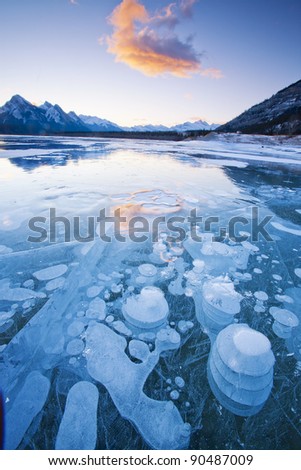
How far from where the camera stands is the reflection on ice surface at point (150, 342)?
1.10 meters

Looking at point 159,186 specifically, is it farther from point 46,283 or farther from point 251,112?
point 251,112

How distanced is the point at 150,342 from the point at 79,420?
593 mm

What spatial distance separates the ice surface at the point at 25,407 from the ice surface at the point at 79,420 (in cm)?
16

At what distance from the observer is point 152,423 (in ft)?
3.68

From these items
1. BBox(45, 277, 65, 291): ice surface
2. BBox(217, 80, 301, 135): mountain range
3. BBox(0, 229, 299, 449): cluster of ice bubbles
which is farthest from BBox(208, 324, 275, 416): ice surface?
BBox(217, 80, 301, 135): mountain range

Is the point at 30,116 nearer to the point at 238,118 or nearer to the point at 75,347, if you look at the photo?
the point at 238,118

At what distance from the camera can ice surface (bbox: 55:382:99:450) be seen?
3.43 feet

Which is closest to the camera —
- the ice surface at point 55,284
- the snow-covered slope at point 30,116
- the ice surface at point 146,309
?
the ice surface at point 146,309

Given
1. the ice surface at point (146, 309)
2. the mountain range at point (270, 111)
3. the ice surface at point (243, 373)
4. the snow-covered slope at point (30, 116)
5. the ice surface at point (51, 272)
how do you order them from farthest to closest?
the snow-covered slope at point (30, 116), the mountain range at point (270, 111), the ice surface at point (51, 272), the ice surface at point (146, 309), the ice surface at point (243, 373)

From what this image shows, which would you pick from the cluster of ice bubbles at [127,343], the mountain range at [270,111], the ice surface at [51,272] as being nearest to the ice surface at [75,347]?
the cluster of ice bubbles at [127,343]

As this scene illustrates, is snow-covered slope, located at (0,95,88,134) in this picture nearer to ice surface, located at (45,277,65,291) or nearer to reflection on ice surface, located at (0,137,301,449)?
reflection on ice surface, located at (0,137,301,449)

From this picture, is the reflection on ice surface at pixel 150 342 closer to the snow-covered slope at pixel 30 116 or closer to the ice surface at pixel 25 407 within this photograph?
the ice surface at pixel 25 407

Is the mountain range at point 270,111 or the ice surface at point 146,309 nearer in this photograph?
the ice surface at point 146,309

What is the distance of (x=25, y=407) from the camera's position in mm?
1157
